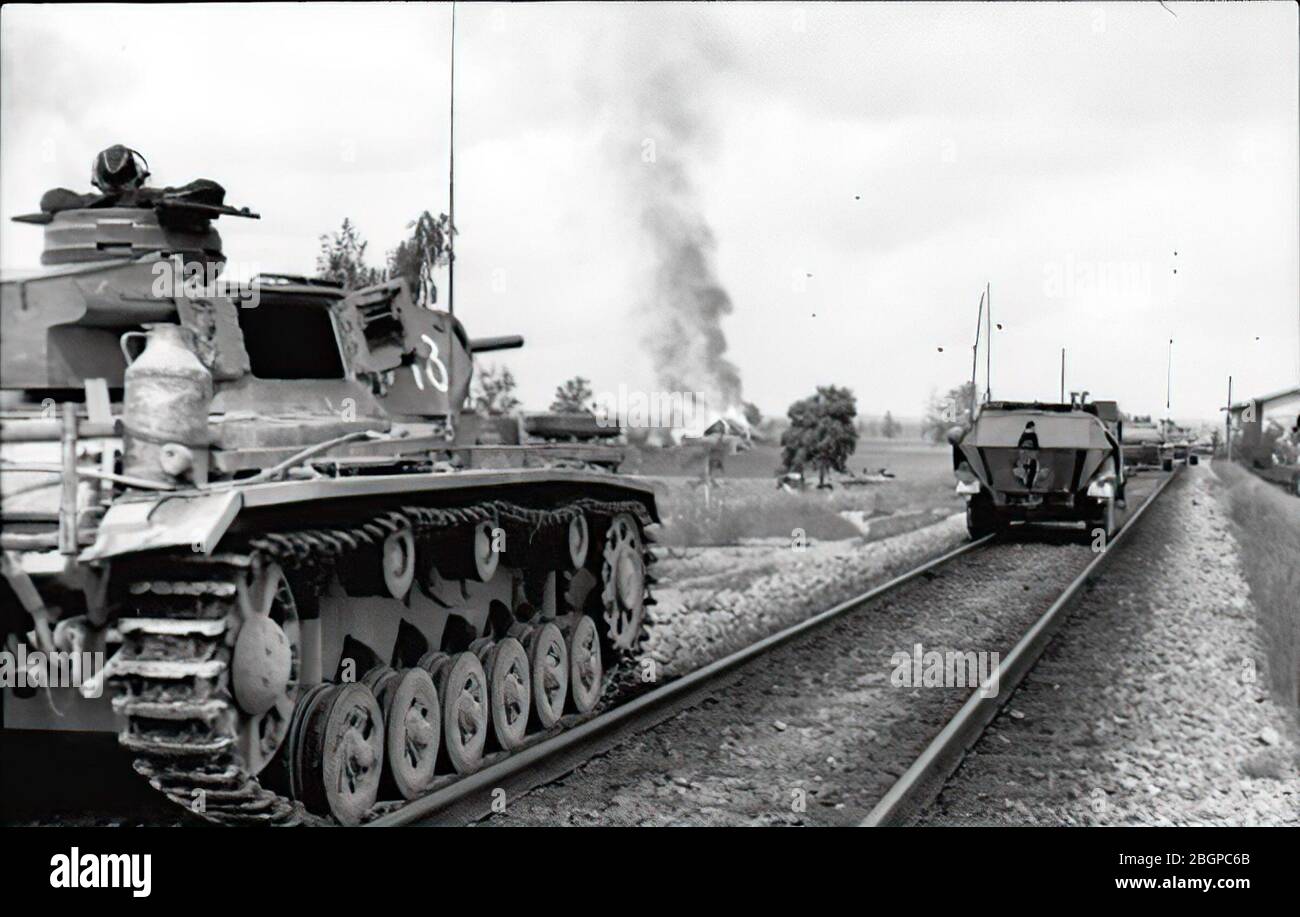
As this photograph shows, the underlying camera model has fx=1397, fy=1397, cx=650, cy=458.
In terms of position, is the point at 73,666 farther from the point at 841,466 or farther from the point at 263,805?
the point at 841,466

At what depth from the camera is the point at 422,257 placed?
28.9 ft

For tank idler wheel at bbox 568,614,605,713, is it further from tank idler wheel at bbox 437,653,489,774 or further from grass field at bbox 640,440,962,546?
grass field at bbox 640,440,962,546

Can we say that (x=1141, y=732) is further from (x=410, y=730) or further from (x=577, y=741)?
(x=410, y=730)

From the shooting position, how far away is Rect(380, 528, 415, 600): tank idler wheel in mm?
7215

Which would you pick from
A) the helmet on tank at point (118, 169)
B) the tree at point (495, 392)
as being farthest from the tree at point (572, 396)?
the helmet on tank at point (118, 169)

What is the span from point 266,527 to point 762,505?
49.0ft

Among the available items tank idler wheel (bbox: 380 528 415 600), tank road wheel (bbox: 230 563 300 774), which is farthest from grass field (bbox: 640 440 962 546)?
tank road wheel (bbox: 230 563 300 774)

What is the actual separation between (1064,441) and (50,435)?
15.1 m

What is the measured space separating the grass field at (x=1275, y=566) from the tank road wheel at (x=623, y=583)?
184 inches

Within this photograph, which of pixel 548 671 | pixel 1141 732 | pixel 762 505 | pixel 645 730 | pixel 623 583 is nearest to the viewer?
pixel 645 730

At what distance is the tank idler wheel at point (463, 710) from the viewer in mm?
7934

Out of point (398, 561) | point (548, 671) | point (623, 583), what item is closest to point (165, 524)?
point (398, 561)

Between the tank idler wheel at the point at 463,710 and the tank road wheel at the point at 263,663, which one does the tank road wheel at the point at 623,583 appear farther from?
the tank road wheel at the point at 263,663

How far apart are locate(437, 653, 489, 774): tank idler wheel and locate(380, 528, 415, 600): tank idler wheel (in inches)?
29.6
